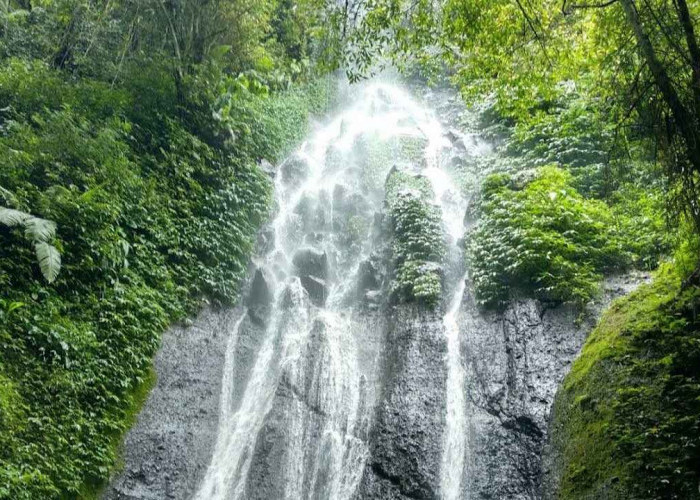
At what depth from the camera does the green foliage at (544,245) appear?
9.80m

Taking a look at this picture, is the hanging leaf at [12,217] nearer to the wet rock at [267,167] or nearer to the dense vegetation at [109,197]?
the dense vegetation at [109,197]

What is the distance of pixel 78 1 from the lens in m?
12.9

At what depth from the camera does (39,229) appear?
8008mm

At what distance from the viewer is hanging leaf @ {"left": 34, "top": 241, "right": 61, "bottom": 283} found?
7.76 m

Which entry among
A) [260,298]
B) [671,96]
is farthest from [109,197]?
[671,96]

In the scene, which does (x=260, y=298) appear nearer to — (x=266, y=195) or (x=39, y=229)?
(x=266, y=195)

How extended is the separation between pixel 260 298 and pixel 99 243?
3979 mm

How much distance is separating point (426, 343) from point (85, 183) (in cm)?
740

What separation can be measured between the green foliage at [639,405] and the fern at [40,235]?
762 centimetres

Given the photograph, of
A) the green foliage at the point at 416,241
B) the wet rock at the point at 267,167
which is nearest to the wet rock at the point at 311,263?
the green foliage at the point at 416,241

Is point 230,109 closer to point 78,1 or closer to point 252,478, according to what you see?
point 78,1

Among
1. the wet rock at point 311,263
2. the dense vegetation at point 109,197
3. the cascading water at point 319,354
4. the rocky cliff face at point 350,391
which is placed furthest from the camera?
the wet rock at point 311,263

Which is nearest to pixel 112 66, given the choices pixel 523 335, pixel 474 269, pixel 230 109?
pixel 230 109

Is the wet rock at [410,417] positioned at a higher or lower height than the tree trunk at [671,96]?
lower
